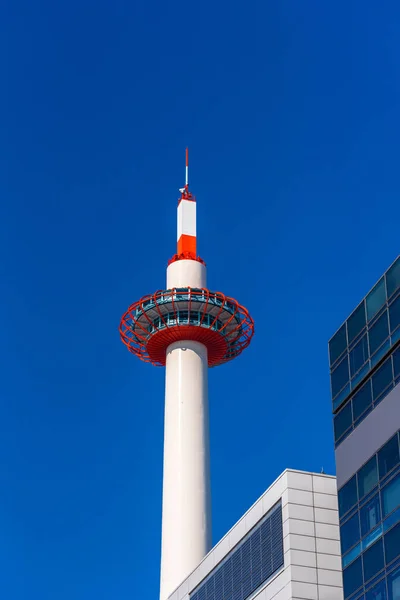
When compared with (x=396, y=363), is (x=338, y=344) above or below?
above

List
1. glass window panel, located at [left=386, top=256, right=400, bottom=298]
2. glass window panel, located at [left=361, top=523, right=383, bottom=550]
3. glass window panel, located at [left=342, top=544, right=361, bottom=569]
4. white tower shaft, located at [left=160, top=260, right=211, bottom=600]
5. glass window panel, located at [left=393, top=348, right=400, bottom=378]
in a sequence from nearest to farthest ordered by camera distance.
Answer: glass window panel, located at [left=361, top=523, right=383, bottom=550]
glass window panel, located at [left=393, top=348, right=400, bottom=378]
glass window panel, located at [left=342, top=544, right=361, bottom=569]
glass window panel, located at [left=386, top=256, right=400, bottom=298]
white tower shaft, located at [left=160, top=260, right=211, bottom=600]

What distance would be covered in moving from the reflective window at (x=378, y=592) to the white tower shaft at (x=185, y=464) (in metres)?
47.6

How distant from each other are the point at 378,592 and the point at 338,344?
48.2ft

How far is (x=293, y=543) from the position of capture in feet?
208

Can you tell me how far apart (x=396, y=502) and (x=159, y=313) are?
2539 inches

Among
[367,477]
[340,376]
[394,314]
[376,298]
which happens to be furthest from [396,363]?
[340,376]

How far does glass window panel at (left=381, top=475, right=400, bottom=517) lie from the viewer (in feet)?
176

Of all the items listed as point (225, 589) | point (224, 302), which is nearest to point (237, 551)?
point (225, 589)

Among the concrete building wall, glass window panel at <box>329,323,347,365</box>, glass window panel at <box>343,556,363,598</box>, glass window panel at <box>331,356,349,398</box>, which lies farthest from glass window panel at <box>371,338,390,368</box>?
glass window panel at <box>343,556,363,598</box>

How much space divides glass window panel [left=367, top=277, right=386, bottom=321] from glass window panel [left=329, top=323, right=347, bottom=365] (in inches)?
120

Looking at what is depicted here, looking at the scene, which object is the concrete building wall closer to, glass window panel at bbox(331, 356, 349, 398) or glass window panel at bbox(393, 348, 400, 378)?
glass window panel at bbox(393, 348, 400, 378)

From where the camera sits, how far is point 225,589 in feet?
240

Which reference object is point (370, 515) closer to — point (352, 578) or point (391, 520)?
point (391, 520)

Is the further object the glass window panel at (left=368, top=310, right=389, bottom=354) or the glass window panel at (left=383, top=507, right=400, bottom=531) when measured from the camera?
the glass window panel at (left=368, top=310, right=389, bottom=354)
